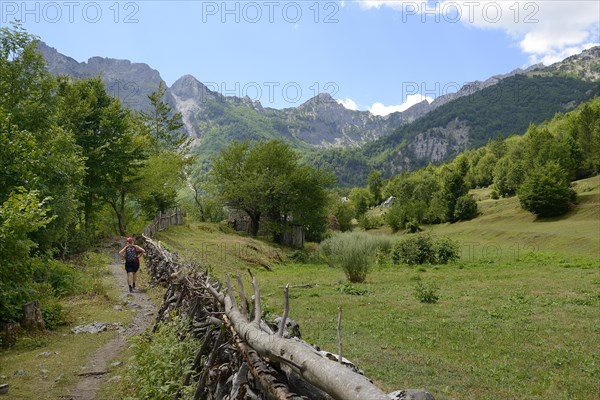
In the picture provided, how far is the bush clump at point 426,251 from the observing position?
1272 inches

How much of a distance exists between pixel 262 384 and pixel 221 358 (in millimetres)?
2165

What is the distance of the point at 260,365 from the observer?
4.15m

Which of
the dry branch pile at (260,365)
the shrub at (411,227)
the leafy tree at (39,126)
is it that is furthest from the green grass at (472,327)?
the shrub at (411,227)

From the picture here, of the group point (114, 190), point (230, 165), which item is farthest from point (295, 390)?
point (230, 165)

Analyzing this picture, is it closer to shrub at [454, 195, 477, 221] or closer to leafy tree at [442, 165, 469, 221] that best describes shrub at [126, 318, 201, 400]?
shrub at [454, 195, 477, 221]

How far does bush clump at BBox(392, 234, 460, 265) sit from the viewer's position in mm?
32312

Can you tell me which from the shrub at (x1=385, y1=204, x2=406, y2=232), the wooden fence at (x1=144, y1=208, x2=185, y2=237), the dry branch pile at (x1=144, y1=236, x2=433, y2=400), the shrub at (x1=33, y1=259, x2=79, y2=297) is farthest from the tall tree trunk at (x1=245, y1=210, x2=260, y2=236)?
the shrub at (x1=385, y1=204, x2=406, y2=232)

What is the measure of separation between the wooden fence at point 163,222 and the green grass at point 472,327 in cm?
430

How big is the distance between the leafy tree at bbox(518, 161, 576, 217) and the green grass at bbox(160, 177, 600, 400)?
33.7 meters

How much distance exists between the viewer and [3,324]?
10648 mm

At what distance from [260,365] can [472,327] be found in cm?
914

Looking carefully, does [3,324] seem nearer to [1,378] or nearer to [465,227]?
[1,378]

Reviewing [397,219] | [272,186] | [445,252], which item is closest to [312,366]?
[445,252]

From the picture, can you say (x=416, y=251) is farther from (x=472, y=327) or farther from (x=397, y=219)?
(x=397, y=219)
